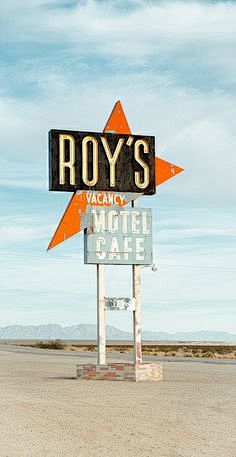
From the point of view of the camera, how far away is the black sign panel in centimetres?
2327

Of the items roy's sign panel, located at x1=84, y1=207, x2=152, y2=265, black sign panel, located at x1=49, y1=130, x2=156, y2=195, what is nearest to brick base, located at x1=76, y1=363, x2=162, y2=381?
roy's sign panel, located at x1=84, y1=207, x2=152, y2=265

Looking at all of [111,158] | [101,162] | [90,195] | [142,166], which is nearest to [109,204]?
[90,195]

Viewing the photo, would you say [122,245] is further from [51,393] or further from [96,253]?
[51,393]

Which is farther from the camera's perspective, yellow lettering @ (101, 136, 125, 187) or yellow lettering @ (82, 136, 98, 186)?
yellow lettering @ (101, 136, 125, 187)

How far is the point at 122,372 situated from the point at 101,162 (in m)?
6.52

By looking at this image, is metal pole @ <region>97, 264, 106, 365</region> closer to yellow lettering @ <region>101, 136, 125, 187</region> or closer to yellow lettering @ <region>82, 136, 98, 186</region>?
yellow lettering @ <region>82, 136, 98, 186</region>

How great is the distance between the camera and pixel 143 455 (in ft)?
31.6

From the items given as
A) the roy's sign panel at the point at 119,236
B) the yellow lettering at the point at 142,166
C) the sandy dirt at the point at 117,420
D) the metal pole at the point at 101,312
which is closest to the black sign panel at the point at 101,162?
the yellow lettering at the point at 142,166

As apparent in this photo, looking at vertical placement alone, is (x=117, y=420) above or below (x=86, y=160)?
below

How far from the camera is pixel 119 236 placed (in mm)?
23469

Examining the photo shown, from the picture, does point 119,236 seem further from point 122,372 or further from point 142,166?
point 122,372

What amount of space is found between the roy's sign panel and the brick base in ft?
10.2

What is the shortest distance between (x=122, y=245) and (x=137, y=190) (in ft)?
6.58

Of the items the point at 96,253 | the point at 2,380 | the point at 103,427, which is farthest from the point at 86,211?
the point at 103,427
